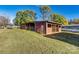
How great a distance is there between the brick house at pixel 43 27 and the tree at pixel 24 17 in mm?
111

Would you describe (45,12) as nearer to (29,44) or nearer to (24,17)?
(24,17)

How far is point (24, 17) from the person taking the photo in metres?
7.18

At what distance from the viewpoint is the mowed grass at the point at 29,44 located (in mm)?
7008

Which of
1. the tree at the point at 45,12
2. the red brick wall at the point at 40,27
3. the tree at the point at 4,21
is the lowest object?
the red brick wall at the point at 40,27

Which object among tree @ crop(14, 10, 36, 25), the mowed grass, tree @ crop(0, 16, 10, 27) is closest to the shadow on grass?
the mowed grass


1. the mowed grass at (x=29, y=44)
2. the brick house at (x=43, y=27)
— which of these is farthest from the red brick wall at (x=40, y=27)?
the mowed grass at (x=29, y=44)

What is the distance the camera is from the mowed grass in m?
7.01

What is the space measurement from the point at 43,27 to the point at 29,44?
1.97ft

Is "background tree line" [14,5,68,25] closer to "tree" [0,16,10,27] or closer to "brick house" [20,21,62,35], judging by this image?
"brick house" [20,21,62,35]

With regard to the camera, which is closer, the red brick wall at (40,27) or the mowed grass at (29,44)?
the mowed grass at (29,44)

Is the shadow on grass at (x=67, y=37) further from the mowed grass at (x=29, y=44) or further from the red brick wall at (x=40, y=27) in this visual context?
the red brick wall at (x=40, y=27)
